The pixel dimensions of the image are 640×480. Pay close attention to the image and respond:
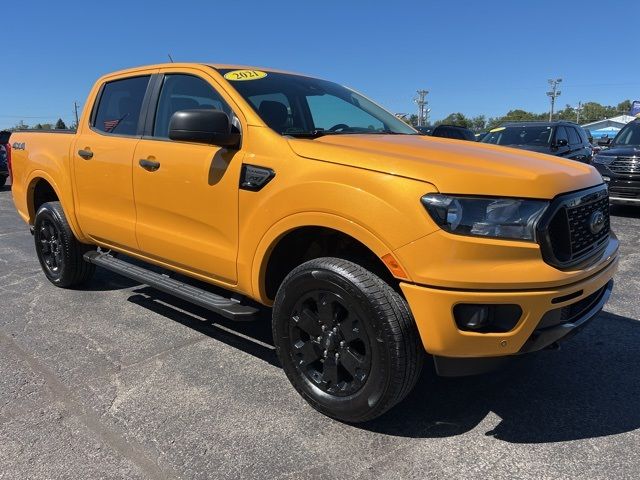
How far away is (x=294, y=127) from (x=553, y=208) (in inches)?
62.1

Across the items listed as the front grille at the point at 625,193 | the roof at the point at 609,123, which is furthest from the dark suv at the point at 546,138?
the roof at the point at 609,123

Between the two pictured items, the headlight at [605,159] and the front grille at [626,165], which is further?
the headlight at [605,159]

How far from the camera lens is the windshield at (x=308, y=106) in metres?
3.26

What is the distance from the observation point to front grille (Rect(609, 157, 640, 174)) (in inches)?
342

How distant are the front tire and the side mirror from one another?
0.88 metres

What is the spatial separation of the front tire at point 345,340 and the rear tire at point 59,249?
2666mm

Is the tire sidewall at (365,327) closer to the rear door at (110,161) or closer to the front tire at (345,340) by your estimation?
the front tire at (345,340)

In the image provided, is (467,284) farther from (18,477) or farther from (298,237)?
(18,477)

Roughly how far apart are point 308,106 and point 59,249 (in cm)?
280

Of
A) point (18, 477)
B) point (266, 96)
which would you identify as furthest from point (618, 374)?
point (18, 477)

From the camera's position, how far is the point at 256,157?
116 inches

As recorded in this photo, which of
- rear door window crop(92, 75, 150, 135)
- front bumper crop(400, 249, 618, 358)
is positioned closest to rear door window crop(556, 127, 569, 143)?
rear door window crop(92, 75, 150, 135)

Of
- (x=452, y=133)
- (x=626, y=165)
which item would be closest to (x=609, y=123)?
(x=626, y=165)

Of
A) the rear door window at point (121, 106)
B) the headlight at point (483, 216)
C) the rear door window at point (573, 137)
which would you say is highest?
the rear door window at point (121, 106)
